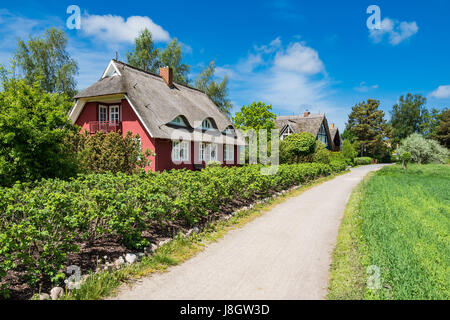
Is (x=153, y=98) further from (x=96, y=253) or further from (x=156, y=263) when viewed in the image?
(x=156, y=263)

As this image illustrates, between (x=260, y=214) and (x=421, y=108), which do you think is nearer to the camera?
(x=260, y=214)

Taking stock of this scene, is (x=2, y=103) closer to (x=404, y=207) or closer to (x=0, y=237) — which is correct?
(x=0, y=237)

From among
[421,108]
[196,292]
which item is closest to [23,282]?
[196,292]

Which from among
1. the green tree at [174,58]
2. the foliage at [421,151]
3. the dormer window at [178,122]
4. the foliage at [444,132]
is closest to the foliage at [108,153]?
the dormer window at [178,122]

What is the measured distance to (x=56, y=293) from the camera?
12.1 ft

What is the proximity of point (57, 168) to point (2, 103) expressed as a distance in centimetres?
224

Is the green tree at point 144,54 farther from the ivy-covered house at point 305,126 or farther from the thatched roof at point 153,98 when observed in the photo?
the ivy-covered house at point 305,126

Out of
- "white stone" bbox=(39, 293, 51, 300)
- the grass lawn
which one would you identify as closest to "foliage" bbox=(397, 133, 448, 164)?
the grass lawn

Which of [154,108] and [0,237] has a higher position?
[154,108]

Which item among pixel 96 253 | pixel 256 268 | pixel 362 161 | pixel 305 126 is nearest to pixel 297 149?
pixel 305 126

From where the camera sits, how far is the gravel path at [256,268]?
400 cm

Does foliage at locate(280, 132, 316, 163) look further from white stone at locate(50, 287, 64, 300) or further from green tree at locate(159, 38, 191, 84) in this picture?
white stone at locate(50, 287, 64, 300)

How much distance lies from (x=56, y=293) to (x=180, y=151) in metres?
16.5

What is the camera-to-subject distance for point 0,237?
3.39 meters
